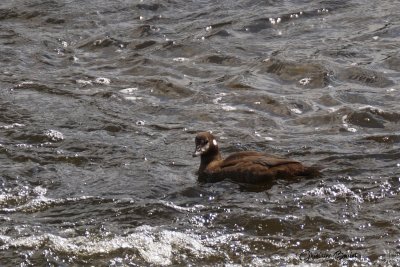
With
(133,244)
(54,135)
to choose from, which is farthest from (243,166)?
(54,135)

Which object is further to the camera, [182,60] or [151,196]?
[182,60]

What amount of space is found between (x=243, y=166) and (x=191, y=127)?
5.32 feet

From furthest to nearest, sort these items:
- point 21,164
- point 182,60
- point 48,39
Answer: point 48,39
point 182,60
point 21,164

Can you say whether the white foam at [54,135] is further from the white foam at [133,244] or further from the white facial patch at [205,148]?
the white foam at [133,244]

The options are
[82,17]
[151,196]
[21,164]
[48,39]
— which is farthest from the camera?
[82,17]

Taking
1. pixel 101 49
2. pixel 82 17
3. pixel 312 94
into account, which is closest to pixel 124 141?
pixel 312 94

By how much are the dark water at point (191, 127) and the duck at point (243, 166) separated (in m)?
0.12

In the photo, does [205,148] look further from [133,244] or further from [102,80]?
[102,80]

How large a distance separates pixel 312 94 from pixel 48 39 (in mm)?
4245

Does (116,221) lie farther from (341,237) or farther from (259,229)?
(341,237)

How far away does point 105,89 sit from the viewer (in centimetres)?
1126

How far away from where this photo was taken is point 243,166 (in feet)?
28.0

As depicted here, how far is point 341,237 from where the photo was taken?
23.6 ft

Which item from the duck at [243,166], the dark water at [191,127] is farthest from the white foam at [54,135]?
the duck at [243,166]
